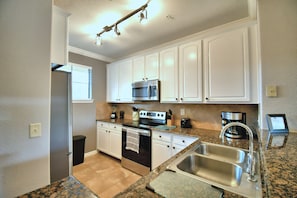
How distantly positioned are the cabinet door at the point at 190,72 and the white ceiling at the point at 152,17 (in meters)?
0.33

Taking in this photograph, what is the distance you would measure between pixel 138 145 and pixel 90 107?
171 centimetres

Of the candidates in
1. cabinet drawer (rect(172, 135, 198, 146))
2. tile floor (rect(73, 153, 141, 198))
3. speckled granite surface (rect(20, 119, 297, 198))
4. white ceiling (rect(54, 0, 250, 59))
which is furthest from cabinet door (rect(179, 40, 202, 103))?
tile floor (rect(73, 153, 141, 198))

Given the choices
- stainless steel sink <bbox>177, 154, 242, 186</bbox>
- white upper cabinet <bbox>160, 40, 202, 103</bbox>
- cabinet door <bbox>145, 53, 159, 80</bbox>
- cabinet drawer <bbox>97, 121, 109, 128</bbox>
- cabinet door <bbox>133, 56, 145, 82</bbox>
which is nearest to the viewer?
stainless steel sink <bbox>177, 154, 242, 186</bbox>

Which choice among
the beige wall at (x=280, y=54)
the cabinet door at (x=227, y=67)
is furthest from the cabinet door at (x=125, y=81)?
the beige wall at (x=280, y=54)

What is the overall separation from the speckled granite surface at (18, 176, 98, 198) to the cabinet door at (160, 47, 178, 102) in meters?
2.00

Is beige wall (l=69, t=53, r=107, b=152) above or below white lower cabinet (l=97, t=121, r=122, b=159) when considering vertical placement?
above

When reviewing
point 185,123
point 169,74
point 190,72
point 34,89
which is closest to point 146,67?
point 169,74

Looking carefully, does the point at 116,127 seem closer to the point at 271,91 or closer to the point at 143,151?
the point at 143,151

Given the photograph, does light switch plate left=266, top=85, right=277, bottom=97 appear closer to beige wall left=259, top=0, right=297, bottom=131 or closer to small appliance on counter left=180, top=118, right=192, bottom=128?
beige wall left=259, top=0, right=297, bottom=131

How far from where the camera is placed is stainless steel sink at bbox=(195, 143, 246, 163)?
1.33 m

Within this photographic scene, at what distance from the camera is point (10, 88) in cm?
108

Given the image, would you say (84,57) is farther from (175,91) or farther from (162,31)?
(175,91)

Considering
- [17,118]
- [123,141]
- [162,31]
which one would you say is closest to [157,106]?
[123,141]

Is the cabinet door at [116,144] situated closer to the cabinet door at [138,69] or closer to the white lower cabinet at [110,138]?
the white lower cabinet at [110,138]
